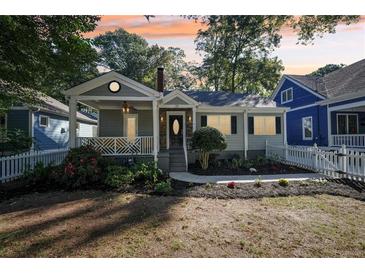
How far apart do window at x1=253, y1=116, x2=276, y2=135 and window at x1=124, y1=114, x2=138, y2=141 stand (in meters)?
6.93

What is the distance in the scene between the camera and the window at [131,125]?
44.2 feet

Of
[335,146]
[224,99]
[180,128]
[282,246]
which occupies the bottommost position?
[282,246]

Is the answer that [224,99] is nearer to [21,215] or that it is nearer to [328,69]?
[21,215]

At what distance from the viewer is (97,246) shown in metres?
3.59

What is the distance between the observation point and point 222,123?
13.5 m

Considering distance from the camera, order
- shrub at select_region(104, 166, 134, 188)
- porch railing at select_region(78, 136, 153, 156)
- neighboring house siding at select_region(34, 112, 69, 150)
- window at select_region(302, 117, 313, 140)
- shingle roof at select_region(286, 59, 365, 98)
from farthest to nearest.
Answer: window at select_region(302, 117, 313, 140)
shingle roof at select_region(286, 59, 365, 98)
neighboring house siding at select_region(34, 112, 69, 150)
porch railing at select_region(78, 136, 153, 156)
shrub at select_region(104, 166, 134, 188)

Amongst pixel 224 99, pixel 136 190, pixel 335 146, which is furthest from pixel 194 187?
pixel 335 146

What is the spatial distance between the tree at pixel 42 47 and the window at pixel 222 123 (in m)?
7.50

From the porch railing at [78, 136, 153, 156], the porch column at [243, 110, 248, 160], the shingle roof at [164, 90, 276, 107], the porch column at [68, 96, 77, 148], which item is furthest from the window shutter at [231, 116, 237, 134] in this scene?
the porch column at [68, 96, 77, 148]

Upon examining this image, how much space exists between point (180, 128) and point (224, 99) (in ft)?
11.1

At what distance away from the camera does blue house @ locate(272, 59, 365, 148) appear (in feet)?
43.4

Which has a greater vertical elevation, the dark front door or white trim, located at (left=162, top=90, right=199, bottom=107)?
white trim, located at (left=162, top=90, right=199, bottom=107)

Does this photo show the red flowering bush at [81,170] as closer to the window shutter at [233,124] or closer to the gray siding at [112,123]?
the gray siding at [112,123]

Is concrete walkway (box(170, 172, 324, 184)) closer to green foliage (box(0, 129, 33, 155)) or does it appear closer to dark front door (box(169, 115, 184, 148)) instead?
dark front door (box(169, 115, 184, 148))
